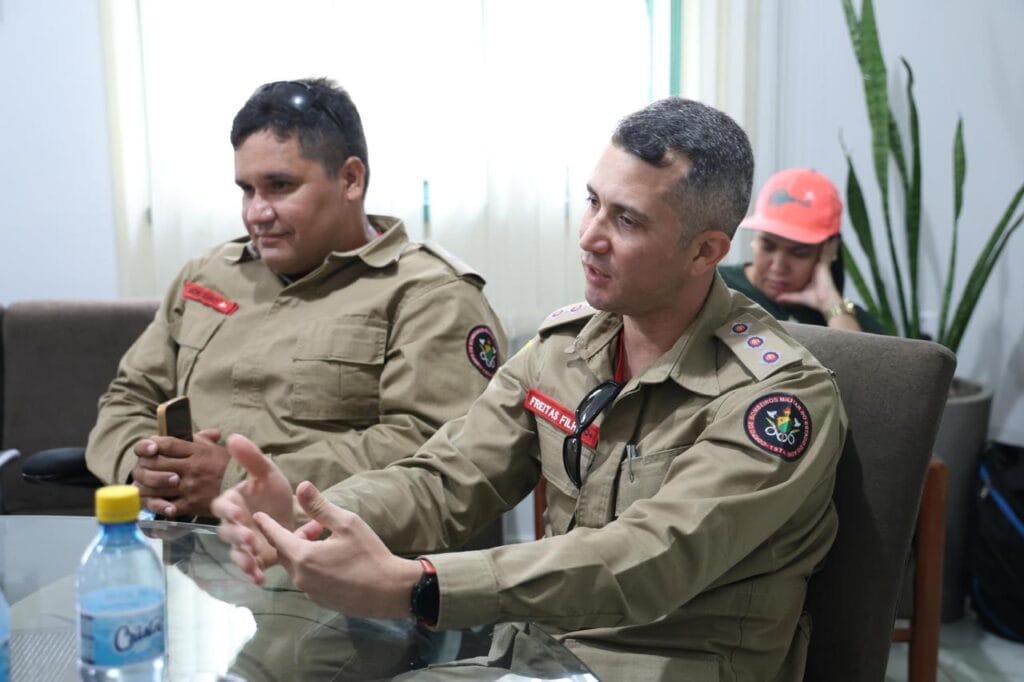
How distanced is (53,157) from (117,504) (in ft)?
8.29

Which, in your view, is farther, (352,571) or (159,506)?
(159,506)

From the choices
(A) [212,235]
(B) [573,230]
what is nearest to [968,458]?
(B) [573,230]

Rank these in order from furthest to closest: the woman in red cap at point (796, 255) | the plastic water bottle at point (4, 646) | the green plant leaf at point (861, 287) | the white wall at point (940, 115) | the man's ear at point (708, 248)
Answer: the white wall at point (940, 115)
the green plant leaf at point (861, 287)
the woman in red cap at point (796, 255)
the man's ear at point (708, 248)
the plastic water bottle at point (4, 646)

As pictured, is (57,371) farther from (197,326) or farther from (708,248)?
(708,248)

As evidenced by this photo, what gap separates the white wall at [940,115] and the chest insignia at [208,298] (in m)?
1.73

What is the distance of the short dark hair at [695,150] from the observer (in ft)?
4.78

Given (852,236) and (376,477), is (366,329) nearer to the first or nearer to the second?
(376,477)

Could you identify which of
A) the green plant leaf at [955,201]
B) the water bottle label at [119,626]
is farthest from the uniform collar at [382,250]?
the green plant leaf at [955,201]

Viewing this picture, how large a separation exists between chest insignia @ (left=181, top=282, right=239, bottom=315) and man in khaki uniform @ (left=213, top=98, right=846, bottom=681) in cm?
77

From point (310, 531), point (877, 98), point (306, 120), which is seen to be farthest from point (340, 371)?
point (877, 98)

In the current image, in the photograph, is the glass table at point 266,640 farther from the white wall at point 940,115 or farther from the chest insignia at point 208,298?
the white wall at point 940,115

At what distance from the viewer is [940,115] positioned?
3.23 meters

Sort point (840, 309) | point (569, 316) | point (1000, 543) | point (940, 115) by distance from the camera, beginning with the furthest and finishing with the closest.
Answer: point (940, 115) → point (1000, 543) → point (840, 309) → point (569, 316)

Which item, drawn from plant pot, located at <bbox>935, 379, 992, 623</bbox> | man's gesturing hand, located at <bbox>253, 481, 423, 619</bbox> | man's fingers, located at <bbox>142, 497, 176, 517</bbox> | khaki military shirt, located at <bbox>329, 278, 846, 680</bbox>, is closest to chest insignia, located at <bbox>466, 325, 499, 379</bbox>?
khaki military shirt, located at <bbox>329, 278, 846, 680</bbox>
